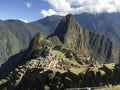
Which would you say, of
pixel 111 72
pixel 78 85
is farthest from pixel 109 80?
pixel 78 85

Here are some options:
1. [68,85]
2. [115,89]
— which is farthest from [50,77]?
[115,89]

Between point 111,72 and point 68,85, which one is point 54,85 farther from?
point 111,72

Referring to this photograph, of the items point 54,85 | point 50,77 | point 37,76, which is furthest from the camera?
point 37,76

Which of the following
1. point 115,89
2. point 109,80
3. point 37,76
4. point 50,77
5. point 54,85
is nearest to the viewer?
point 115,89

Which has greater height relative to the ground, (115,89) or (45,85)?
(115,89)

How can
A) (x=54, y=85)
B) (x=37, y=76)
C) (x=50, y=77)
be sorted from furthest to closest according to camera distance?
(x=37, y=76) < (x=50, y=77) < (x=54, y=85)

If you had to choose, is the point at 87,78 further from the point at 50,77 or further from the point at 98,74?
the point at 50,77

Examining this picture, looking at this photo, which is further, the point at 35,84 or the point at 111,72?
the point at 35,84

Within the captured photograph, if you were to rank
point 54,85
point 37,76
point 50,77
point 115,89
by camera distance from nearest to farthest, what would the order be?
point 115,89 < point 54,85 < point 50,77 < point 37,76

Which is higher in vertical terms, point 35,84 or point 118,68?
→ point 118,68
